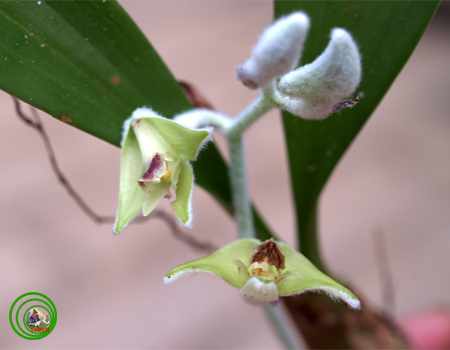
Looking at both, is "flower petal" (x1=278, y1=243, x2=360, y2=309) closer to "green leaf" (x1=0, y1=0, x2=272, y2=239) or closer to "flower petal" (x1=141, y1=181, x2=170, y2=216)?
"flower petal" (x1=141, y1=181, x2=170, y2=216)

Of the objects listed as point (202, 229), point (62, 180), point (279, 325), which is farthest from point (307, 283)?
point (202, 229)

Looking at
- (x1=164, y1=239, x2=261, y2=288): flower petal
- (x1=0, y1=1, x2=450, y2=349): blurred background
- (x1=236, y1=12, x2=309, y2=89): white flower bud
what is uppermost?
(x1=236, y1=12, x2=309, y2=89): white flower bud

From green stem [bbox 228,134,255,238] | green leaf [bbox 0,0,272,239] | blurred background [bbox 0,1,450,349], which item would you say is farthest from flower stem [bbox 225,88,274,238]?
blurred background [bbox 0,1,450,349]

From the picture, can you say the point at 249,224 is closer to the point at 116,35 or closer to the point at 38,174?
the point at 116,35

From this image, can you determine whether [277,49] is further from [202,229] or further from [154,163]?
[202,229]

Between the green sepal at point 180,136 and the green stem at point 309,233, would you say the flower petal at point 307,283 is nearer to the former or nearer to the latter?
the green sepal at point 180,136

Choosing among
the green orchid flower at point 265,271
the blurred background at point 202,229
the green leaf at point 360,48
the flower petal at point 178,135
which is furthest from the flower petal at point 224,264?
the blurred background at point 202,229
